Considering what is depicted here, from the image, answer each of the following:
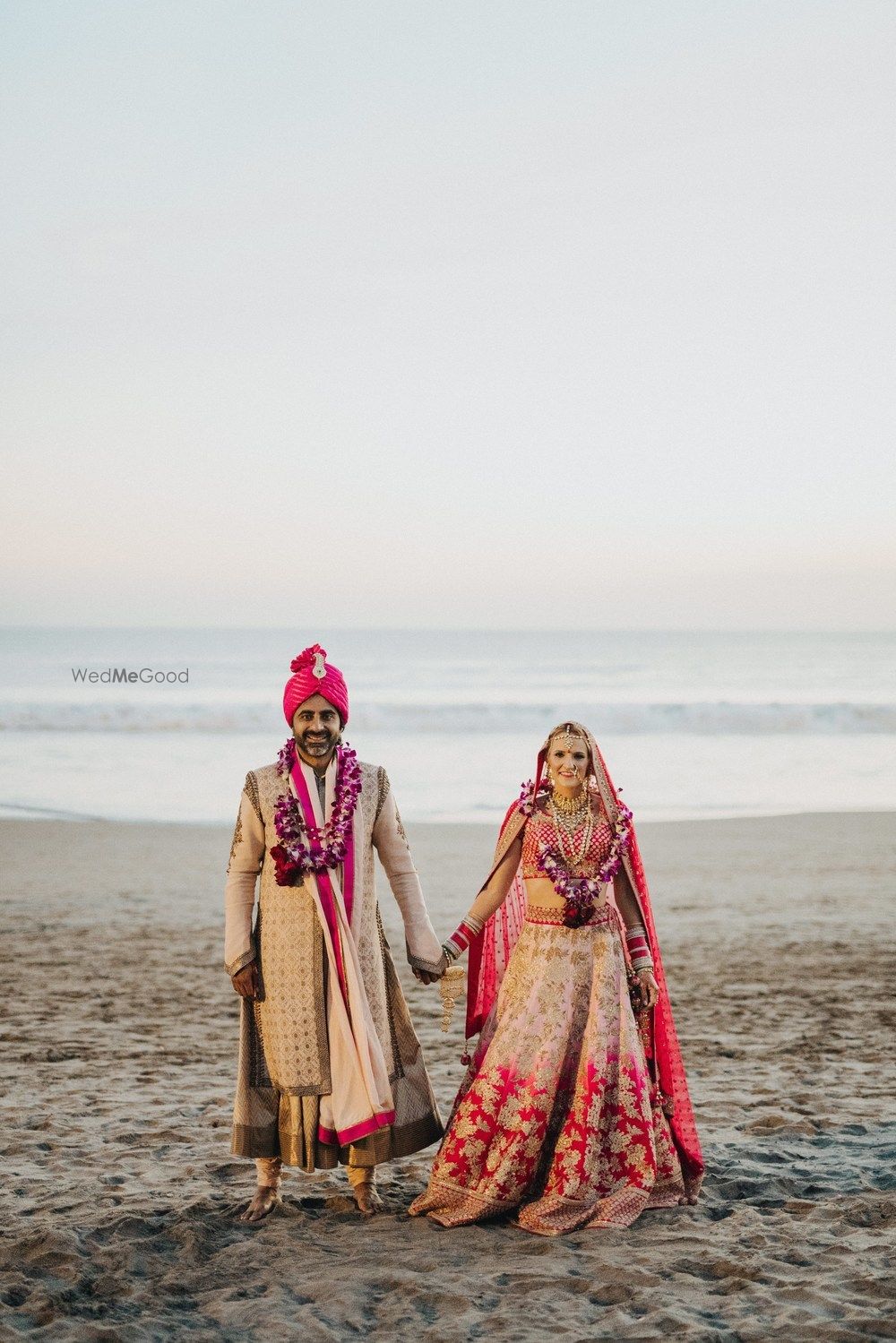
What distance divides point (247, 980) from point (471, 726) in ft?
82.5

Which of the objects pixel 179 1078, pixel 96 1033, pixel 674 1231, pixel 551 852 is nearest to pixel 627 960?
pixel 551 852

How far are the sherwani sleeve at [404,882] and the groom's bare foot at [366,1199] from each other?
808 mm

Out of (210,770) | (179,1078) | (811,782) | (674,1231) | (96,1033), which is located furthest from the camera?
(210,770)

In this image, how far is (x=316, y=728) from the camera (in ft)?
15.9

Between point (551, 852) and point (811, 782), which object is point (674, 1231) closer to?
point (551, 852)

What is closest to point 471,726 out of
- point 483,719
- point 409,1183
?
point 483,719

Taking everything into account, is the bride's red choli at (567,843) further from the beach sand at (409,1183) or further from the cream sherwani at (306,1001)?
the beach sand at (409,1183)

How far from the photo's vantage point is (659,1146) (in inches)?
190

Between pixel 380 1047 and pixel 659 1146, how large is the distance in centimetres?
110

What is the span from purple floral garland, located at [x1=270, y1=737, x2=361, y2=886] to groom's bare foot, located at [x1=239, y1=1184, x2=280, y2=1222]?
1129mm

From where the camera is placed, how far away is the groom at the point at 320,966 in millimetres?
4637

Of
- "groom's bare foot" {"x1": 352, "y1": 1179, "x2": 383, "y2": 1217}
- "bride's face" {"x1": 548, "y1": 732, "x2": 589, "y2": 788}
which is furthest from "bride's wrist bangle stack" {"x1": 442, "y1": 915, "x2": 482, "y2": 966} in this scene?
"groom's bare foot" {"x1": 352, "y1": 1179, "x2": 383, "y2": 1217}

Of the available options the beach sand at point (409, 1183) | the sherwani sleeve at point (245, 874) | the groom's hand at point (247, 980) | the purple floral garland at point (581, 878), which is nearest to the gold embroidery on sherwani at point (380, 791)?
the sherwani sleeve at point (245, 874)

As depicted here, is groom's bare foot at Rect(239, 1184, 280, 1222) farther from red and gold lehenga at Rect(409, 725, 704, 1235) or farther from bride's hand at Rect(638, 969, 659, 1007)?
bride's hand at Rect(638, 969, 659, 1007)
